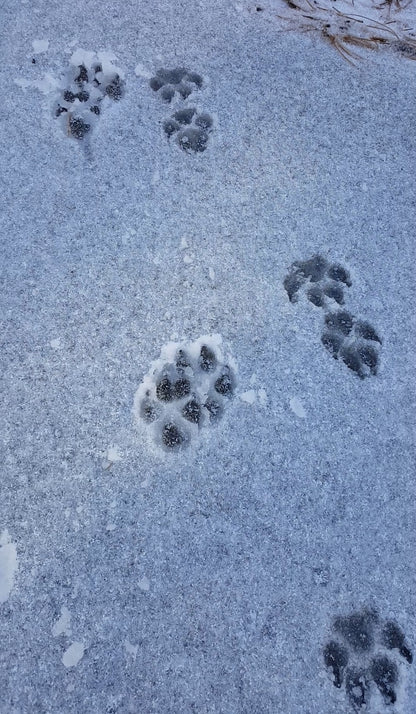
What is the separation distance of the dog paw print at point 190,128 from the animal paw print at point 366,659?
1635 millimetres

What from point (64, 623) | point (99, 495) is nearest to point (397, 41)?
point (99, 495)

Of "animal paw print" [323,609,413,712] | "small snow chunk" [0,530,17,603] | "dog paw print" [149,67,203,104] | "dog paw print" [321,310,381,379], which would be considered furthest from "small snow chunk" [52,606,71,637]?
"dog paw print" [149,67,203,104]

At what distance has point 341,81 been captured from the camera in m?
2.01

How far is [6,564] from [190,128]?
1574 mm

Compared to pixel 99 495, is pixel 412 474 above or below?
above

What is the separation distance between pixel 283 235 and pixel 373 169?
18.2 inches

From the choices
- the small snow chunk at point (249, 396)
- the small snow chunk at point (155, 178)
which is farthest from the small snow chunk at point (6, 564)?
the small snow chunk at point (155, 178)

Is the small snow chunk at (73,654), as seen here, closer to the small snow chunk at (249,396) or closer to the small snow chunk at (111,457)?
the small snow chunk at (111,457)

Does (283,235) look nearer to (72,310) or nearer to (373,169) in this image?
(373,169)

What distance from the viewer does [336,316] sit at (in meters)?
1.69

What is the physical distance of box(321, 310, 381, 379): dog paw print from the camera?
1659 mm

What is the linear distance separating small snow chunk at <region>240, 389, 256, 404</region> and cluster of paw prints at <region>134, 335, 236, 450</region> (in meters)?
0.04

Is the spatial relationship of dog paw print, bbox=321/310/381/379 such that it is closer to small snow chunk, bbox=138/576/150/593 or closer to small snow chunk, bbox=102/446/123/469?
small snow chunk, bbox=102/446/123/469

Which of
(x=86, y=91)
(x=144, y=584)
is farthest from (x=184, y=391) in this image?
(x=86, y=91)
